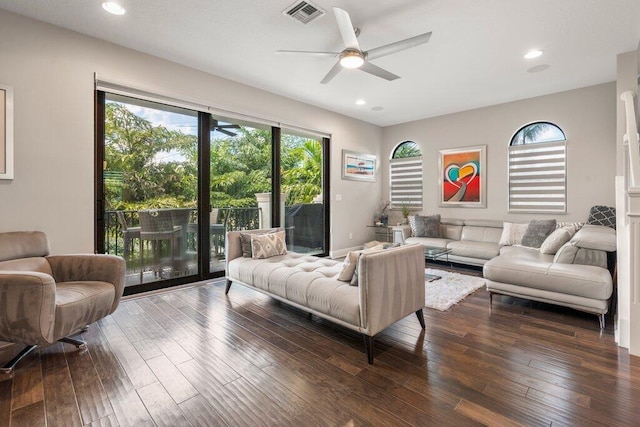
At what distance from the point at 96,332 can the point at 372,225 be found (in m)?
5.07

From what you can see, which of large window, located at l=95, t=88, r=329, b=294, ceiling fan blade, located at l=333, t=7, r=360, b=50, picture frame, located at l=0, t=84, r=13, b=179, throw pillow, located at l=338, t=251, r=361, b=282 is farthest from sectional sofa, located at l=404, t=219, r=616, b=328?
picture frame, located at l=0, t=84, r=13, b=179

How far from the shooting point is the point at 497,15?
2.77 metres

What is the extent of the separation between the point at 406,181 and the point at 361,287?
4838 millimetres

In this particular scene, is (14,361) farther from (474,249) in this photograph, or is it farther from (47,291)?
(474,249)

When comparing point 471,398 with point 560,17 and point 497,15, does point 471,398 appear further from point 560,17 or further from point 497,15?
point 560,17

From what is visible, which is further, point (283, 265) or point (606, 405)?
point (283, 265)

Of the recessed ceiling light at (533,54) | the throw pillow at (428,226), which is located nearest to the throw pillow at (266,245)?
the throw pillow at (428,226)

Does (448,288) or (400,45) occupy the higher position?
(400,45)

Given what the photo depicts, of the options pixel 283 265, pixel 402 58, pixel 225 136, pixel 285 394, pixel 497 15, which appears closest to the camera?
pixel 285 394

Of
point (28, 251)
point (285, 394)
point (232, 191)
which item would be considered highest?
point (232, 191)

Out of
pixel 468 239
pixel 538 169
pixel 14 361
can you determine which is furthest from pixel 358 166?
pixel 14 361

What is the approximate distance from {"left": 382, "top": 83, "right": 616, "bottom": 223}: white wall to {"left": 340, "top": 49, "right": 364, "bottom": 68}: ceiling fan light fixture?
12.1 ft

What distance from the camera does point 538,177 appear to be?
4.97 meters

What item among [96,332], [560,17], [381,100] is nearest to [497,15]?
[560,17]
